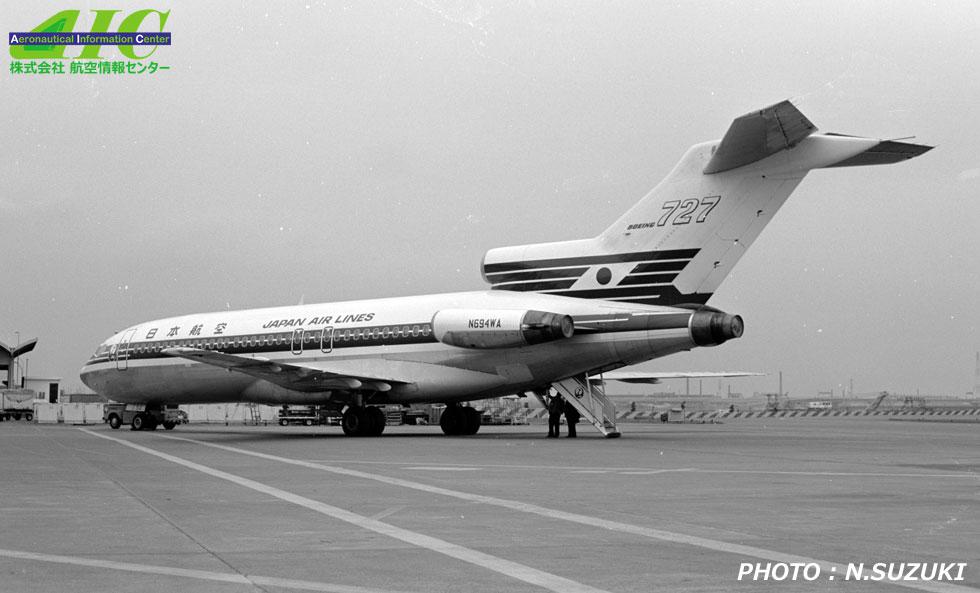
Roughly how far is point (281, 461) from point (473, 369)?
35.3ft

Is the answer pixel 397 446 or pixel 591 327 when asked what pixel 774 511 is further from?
pixel 591 327

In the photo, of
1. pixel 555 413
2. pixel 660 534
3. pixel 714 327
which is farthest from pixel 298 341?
pixel 660 534

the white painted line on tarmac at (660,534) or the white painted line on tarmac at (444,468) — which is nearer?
the white painted line on tarmac at (660,534)

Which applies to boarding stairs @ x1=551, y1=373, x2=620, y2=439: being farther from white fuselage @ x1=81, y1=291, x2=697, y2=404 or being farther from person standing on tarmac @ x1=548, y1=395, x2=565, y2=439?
person standing on tarmac @ x1=548, y1=395, x2=565, y2=439

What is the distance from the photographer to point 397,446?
914 inches

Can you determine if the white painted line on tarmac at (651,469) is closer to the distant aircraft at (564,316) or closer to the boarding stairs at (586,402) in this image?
the distant aircraft at (564,316)

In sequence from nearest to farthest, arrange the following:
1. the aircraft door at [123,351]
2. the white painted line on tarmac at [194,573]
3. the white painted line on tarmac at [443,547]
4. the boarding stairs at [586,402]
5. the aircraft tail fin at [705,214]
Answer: the white painted line on tarmac at [194,573] → the white painted line on tarmac at [443,547] → the aircraft tail fin at [705,214] → the boarding stairs at [586,402] → the aircraft door at [123,351]

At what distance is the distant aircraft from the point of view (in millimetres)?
23984

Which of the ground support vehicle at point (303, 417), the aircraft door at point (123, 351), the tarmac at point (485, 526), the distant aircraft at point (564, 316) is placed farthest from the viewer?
the ground support vehicle at point (303, 417)

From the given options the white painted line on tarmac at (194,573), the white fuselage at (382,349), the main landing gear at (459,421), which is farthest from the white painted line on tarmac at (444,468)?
the main landing gear at (459,421)

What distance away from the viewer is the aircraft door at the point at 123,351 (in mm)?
37438

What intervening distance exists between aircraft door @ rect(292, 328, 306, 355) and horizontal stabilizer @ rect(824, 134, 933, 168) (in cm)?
1581

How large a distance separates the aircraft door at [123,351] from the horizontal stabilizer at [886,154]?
24264mm

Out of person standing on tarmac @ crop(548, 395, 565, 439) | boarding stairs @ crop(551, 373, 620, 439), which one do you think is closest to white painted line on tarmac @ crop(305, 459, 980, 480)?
boarding stairs @ crop(551, 373, 620, 439)
